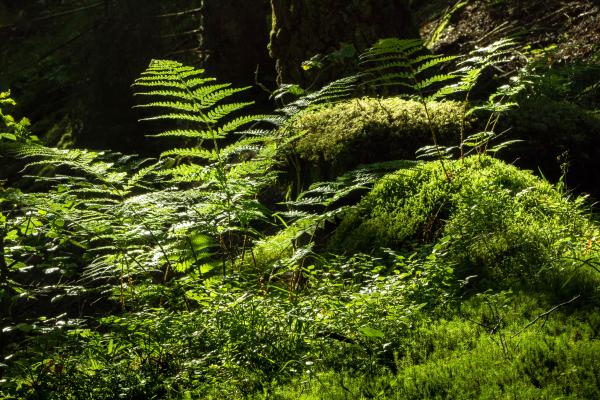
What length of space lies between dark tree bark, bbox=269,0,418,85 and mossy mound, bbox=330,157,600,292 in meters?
2.70

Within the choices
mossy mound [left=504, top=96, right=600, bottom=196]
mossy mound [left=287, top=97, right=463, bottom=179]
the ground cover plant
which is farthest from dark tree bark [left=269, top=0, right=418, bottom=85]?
the ground cover plant

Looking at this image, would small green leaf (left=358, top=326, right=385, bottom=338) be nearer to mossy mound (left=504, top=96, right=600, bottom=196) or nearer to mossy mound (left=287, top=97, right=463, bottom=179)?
mossy mound (left=287, top=97, right=463, bottom=179)

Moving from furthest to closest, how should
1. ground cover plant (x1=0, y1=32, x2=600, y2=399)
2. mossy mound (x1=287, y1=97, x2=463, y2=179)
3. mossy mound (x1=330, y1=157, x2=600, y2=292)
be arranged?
mossy mound (x1=287, y1=97, x2=463, y2=179) → mossy mound (x1=330, y1=157, x2=600, y2=292) → ground cover plant (x1=0, y1=32, x2=600, y2=399)

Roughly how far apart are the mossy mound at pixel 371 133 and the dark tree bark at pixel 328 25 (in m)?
1.54

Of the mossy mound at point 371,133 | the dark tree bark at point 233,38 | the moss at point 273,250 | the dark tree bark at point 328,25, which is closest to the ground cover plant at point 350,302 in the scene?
the moss at point 273,250

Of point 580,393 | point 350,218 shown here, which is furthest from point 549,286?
point 350,218

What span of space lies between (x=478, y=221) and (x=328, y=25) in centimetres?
381

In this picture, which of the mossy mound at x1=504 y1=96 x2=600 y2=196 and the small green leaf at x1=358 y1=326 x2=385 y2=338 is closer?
the small green leaf at x1=358 y1=326 x2=385 y2=338

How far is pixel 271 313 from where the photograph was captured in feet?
11.0

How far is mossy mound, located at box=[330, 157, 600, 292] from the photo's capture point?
3639mm

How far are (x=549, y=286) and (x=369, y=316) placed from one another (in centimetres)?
92

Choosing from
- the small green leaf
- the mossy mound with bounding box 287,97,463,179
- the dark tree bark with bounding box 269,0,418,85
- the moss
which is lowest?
the moss

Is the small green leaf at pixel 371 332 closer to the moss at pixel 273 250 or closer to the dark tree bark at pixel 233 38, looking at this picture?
→ the moss at pixel 273 250

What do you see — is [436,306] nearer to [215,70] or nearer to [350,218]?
Result: [350,218]
